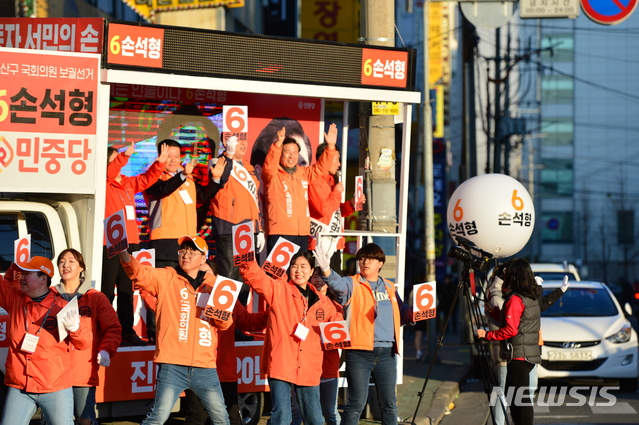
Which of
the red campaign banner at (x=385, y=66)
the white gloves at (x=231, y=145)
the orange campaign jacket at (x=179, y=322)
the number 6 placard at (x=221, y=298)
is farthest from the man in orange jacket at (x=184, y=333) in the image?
the red campaign banner at (x=385, y=66)

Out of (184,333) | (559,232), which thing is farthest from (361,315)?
(559,232)

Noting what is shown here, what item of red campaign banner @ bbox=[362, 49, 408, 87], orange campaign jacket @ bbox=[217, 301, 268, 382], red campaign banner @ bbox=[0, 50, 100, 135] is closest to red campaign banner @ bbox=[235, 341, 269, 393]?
orange campaign jacket @ bbox=[217, 301, 268, 382]

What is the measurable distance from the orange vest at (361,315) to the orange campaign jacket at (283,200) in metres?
2.21

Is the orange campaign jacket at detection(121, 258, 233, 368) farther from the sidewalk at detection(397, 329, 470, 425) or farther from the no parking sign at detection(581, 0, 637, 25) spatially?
the no parking sign at detection(581, 0, 637, 25)

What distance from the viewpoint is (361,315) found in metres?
7.21

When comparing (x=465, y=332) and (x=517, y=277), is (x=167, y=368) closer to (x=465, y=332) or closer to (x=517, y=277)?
(x=517, y=277)

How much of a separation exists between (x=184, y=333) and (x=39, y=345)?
1070 millimetres

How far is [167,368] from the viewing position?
643cm

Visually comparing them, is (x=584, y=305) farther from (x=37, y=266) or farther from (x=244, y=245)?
(x=37, y=266)

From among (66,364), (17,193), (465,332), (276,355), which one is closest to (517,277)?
(276,355)

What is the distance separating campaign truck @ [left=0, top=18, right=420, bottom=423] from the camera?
24.8ft

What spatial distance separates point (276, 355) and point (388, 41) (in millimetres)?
4236

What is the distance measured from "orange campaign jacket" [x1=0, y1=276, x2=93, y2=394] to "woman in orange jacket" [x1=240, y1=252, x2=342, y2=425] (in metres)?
1.42

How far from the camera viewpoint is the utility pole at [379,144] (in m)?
9.54
